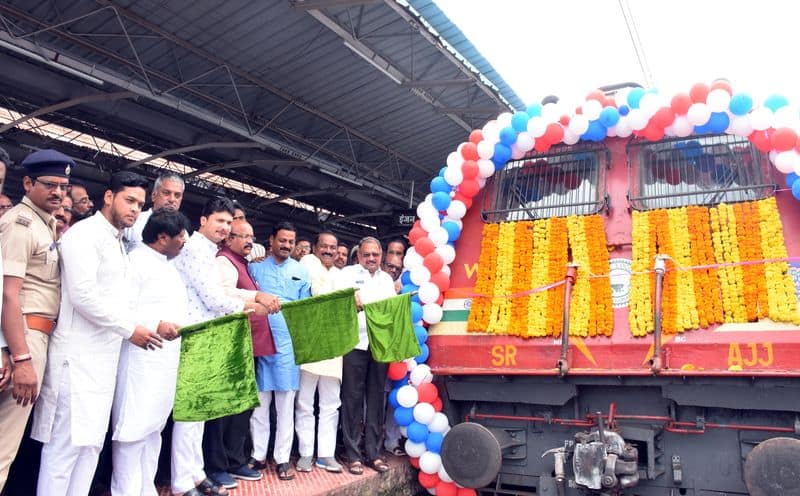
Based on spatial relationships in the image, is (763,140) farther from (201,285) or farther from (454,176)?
(201,285)

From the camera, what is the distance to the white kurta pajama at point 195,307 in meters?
3.74

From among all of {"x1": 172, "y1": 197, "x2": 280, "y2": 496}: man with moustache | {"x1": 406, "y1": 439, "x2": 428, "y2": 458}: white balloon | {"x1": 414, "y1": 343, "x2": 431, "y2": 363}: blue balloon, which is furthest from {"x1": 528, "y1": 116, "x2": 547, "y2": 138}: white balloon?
{"x1": 406, "y1": 439, "x2": 428, "y2": 458}: white balloon

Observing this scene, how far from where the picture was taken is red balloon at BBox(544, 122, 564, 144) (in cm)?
476

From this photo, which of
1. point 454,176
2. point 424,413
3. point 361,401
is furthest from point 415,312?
point 454,176

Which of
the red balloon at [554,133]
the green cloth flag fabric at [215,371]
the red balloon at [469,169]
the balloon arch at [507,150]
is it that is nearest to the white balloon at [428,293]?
the balloon arch at [507,150]

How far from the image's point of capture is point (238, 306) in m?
3.86

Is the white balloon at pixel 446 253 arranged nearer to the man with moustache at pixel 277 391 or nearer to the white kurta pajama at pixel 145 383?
the man with moustache at pixel 277 391

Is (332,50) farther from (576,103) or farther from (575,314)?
(575,314)

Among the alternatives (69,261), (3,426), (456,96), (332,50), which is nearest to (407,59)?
(332,50)

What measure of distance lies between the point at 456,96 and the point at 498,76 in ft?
2.91

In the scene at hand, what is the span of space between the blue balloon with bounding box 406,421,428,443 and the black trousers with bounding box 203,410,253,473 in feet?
3.90

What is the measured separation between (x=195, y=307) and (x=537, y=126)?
9.04 ft

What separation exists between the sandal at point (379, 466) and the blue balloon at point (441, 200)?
202 cm

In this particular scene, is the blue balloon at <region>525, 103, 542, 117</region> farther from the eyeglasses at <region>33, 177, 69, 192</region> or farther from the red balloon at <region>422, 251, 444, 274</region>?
the eyeglasses at <region>33, 177, 69, 192</region>
